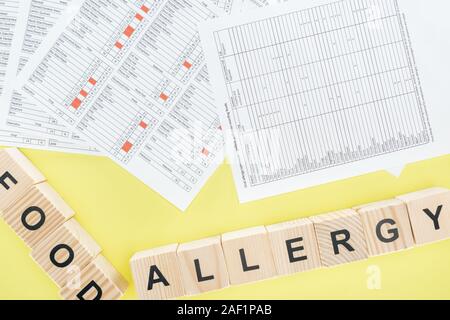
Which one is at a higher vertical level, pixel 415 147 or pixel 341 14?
pixel 341 14

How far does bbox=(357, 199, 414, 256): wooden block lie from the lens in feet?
2.38

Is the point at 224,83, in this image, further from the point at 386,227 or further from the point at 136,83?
the point at 386,227

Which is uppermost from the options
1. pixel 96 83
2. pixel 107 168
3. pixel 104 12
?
pixel 104 12

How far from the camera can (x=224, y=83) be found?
2.44 feet

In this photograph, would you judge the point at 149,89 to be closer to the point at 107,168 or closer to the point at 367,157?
the point at 107,168

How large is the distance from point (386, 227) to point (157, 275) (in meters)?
0.46

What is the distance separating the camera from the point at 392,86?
75cm

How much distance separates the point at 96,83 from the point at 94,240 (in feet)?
1.06

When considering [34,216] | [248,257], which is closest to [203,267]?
[248,257]

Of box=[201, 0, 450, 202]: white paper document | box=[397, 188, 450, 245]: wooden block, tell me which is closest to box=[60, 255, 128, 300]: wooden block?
box=[201, 0, 450, 202]: white paper document

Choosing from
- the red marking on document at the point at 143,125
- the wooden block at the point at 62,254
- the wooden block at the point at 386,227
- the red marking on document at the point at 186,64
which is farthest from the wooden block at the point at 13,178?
the wooden block at the point at 386,227

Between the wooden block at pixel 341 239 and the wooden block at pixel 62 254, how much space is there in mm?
459

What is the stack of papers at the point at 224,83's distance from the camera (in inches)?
28.9

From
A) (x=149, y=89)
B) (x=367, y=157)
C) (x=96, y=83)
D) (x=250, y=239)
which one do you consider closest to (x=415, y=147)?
(x=367, y=157)
